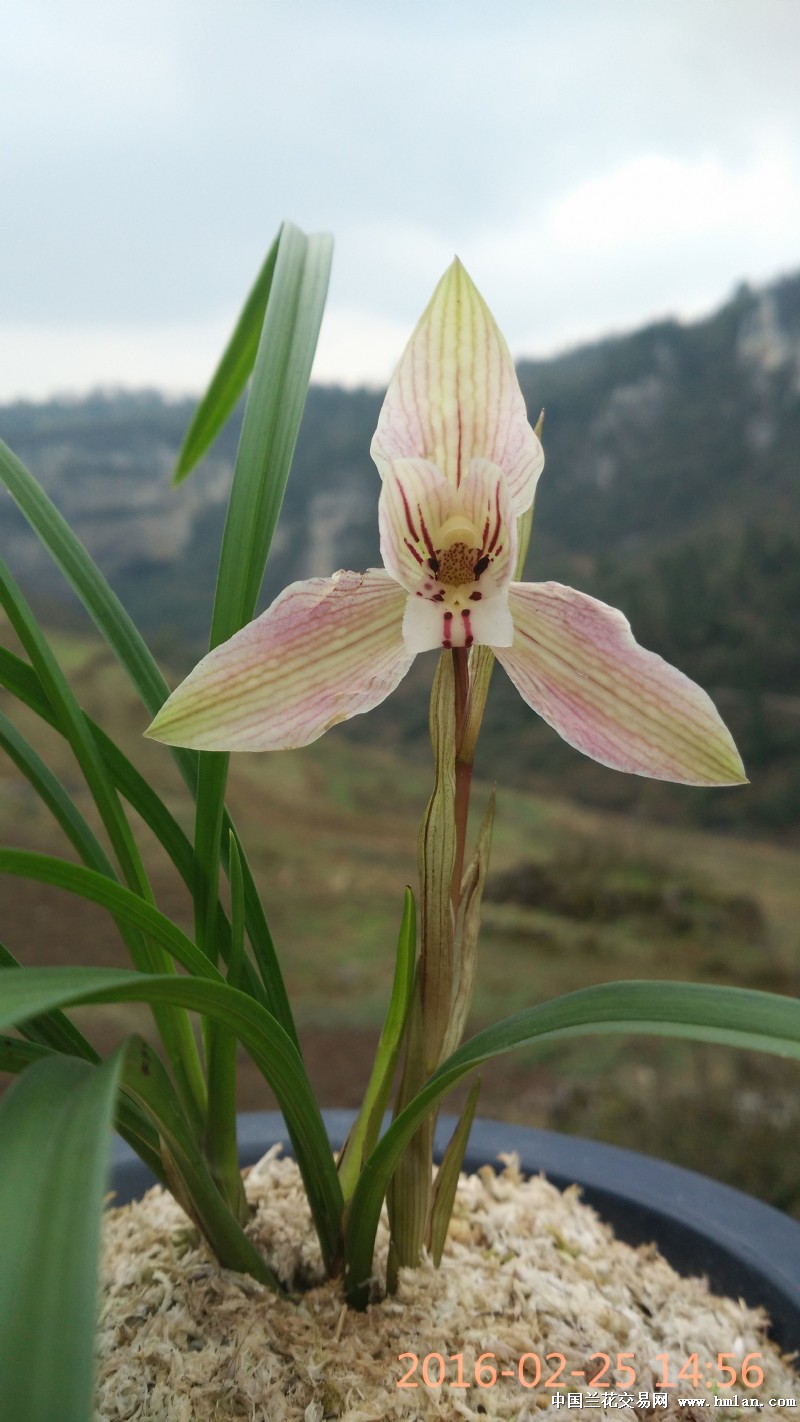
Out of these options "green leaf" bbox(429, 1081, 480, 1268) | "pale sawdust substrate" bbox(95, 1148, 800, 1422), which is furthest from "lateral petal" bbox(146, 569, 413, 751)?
"pale sawdust substrate" bbox(95, 1148, 800, 1422)

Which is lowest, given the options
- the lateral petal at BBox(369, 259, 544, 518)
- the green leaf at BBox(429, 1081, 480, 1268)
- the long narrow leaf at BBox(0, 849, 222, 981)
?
the green leaf at BBox(429, 1081, 480, 1268)

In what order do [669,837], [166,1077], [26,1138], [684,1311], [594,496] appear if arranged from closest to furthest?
[26,1138] → [166,1077] → [684,1311] → [669,837] → [594,496]

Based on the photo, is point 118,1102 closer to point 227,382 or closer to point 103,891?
point 103,891

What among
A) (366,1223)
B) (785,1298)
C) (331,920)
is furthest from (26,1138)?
(331,920)

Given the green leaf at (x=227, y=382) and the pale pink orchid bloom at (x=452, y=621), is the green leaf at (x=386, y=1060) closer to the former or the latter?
the pale pink orchid bloom at (x=452, y=621)

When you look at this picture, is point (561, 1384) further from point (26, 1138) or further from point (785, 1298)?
point (26, 1138)

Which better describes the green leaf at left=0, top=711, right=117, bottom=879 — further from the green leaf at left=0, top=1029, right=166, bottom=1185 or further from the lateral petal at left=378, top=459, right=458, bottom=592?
the lateral petal at left=378, top=459, right=458, bottom=592
